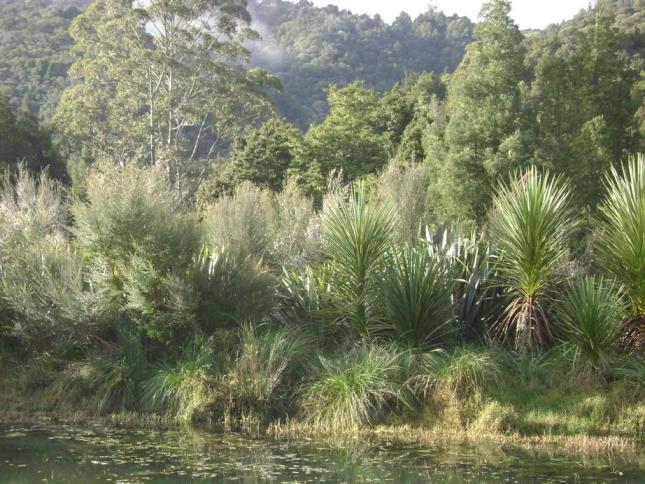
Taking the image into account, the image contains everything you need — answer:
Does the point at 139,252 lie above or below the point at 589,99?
below

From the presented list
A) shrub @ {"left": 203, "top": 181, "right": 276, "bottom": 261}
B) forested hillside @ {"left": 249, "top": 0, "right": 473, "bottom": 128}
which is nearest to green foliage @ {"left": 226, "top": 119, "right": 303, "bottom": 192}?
shrub @ {"left": 203, "top": 181, "right": 276, "bottom": 261}

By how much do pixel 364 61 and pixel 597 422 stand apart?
89633 millimetres

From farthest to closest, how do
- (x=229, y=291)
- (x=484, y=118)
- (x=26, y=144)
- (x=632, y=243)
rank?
(x=26, y=144)
(x=484, y=118)
(x=229, y=291)
(x=632, y=243)

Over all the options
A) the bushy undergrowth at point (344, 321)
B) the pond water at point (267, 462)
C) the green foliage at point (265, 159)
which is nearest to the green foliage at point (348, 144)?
the green foliage at point (265, 159)

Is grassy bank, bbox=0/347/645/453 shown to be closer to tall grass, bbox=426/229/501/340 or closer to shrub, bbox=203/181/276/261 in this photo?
tall grass, bbox=426/229/501/340

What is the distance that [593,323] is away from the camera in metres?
10.6

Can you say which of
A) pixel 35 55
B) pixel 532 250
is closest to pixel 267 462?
pixel 532 250

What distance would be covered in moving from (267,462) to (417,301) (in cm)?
367

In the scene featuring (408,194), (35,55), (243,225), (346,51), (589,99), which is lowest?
(243,225)

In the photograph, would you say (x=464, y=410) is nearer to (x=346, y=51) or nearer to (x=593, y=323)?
(x=593, y=323)

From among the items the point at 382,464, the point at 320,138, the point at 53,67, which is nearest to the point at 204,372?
the point at 382,464

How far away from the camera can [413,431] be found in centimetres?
1009

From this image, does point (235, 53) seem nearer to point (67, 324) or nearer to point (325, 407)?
point (67, 324)

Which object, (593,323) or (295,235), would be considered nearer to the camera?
(593,323)
